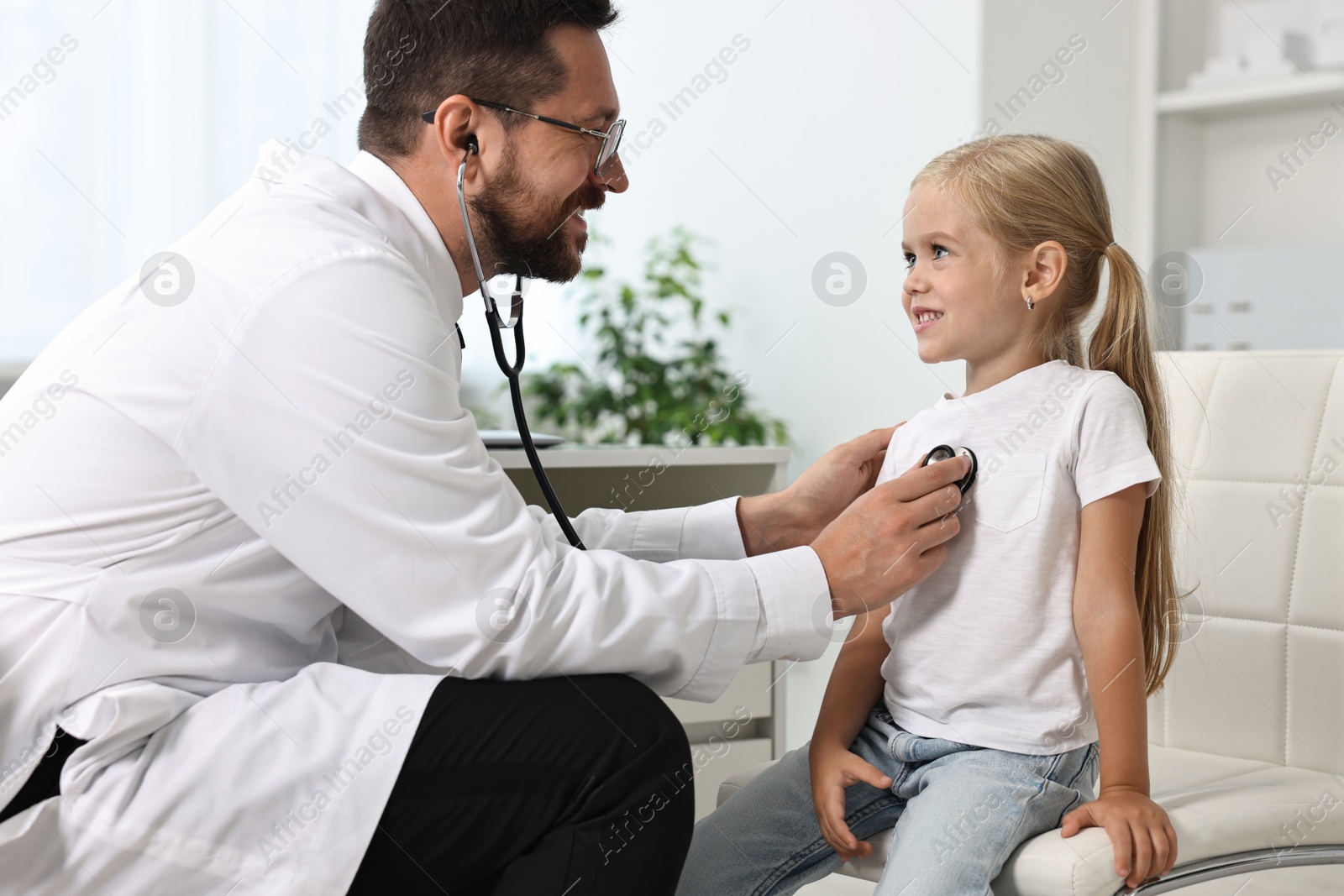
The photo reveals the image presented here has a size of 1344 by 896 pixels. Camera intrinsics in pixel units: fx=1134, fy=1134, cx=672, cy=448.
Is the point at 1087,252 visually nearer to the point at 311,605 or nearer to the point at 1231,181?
the point at 311,605

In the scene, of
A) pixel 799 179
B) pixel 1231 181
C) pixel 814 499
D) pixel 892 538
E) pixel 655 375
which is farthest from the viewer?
pixel 655 375

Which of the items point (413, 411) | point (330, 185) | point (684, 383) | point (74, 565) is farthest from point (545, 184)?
point (684, 383)

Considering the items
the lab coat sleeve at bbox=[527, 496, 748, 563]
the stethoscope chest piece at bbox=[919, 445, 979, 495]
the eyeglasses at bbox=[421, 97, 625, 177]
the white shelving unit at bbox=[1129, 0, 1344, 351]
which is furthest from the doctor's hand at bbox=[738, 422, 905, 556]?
the white shelving unit at bbox=[1129, 0, 1344, 351]

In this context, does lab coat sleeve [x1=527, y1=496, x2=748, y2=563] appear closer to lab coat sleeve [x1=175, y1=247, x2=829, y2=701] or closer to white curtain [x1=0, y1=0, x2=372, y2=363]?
lab coat sleeve [x1=175, y1=247, x2=829, y2=701]

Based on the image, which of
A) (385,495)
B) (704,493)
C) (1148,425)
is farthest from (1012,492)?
(704,493)

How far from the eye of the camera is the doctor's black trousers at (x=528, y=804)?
89cm

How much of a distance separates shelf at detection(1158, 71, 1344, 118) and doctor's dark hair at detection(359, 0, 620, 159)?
64.1 inches

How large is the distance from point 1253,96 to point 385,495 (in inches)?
82.2

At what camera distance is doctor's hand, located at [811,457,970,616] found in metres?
0.98

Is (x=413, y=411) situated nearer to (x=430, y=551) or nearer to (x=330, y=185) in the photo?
(x=430, y=551)

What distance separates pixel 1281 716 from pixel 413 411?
96 cm

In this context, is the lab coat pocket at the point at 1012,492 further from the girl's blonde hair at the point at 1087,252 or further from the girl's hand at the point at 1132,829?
the girl's hand at the point at 1132,829

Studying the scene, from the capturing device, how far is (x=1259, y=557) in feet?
4.11

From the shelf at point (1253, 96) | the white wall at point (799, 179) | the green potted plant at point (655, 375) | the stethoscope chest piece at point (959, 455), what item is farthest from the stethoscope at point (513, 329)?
the shelf at point (1253, 96)
